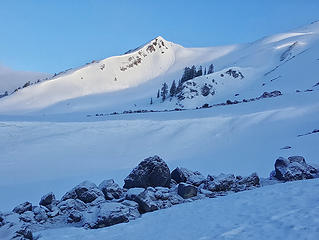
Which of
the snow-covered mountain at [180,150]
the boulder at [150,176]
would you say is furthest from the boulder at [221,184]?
the snow-covered mountain at [180,150]

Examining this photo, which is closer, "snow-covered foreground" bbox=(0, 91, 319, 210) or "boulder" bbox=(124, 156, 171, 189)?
"boulder" bbox=(124, 156, 171, 189)

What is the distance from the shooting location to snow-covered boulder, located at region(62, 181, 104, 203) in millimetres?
11805

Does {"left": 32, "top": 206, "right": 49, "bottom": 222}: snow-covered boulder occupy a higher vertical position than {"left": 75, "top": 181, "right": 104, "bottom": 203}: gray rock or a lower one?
lower

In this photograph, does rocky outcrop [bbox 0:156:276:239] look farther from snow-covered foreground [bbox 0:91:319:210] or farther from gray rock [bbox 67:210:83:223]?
snow-covered foreground [bbox 0:91:319:210]

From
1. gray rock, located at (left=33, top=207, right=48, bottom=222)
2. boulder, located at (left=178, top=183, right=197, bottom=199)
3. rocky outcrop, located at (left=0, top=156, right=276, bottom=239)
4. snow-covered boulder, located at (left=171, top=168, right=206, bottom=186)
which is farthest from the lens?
snow-covered boulder, located at (left=171, top=168, right=206, bottom=186)

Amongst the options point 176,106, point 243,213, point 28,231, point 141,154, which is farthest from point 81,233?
point 176,106

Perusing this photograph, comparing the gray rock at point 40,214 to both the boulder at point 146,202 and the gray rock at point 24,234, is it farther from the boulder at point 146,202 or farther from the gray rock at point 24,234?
the boulder at point 146,202

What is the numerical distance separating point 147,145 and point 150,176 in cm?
962

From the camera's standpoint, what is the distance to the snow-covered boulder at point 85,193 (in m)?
11.8

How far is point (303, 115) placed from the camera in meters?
25.6

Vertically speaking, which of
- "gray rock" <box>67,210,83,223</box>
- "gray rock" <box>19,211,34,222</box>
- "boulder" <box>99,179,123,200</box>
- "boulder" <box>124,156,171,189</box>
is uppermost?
"boulder" <box>124,156,171,189</box>

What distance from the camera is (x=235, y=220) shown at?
26.1 ft

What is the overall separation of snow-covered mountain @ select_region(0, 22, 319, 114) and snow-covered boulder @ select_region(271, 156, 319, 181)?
4435 cm

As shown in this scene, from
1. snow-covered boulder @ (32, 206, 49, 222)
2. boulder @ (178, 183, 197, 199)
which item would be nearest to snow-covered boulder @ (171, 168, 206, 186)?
boulder @ (178, 183, 197, 199)
